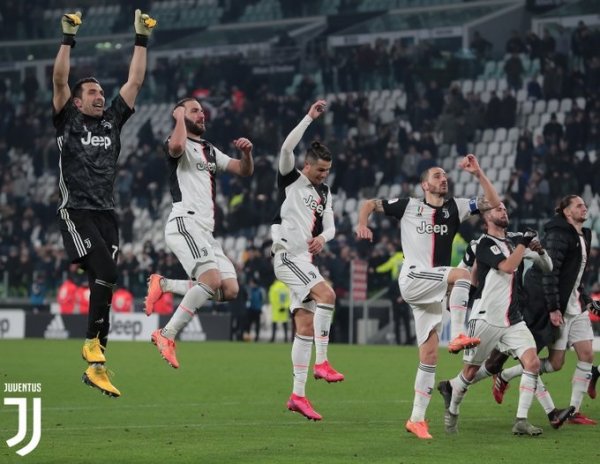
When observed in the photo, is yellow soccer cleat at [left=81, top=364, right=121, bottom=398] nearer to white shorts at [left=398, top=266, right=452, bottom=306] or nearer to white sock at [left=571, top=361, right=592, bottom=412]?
white shorts at [left=398, top=266, right=452, bottom=306]

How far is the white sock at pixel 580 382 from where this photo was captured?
13398mm

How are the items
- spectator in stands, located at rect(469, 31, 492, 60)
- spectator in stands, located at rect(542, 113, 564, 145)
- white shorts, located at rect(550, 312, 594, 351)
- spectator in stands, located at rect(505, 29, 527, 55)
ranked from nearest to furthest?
white shorts, located at rect(550, 312, 594, 351) → spectator in stands, located at rect(542, 113, 564, 145) → spectator in stands, located at rect(505, 29, 527, 55) → spectator in stands, located at rect(469, 31, 492, 60)

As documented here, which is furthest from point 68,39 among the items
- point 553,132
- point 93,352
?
point 553,132

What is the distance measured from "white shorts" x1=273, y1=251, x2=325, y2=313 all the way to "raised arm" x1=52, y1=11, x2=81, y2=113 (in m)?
2.94

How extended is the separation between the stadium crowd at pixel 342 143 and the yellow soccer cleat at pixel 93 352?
19237 millimetres

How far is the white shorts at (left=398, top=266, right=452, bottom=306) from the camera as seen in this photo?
39.7 feet

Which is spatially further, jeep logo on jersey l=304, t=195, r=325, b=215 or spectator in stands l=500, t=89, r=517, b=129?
spectator in stands l=500, t=89, r=517, b=129

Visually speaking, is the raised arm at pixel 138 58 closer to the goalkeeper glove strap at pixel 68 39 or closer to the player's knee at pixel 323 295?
the goalkeeper glove strap at pixel 68 39

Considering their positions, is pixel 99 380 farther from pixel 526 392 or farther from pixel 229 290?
pixel 526 392

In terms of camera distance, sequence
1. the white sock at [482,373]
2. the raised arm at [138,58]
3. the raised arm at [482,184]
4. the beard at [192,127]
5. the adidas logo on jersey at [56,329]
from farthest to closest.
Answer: the adidas logo on jersey at [56,329] → the white sock at [482,373] → the beard at [192,127] → the raised arm at [482,184] → the raised arm at [138,58]

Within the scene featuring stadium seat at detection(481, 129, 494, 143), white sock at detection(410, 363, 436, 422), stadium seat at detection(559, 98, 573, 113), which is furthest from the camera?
stadium seat at detection(481, 129, 494, 143)

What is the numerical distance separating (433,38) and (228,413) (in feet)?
87.9

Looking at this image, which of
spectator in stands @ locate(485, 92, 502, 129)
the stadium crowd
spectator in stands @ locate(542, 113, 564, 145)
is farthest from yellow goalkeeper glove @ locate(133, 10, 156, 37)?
spectator in stands @ locate(485, 92, 502, 129)

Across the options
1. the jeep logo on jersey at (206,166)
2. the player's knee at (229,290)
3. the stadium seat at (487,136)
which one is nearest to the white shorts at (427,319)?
the player's knee at (229,290)
